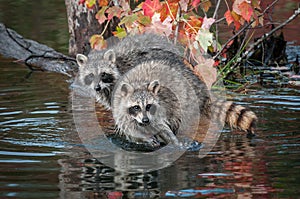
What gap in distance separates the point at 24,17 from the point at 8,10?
83 cm

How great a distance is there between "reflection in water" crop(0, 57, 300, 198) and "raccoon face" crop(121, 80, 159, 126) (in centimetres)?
59

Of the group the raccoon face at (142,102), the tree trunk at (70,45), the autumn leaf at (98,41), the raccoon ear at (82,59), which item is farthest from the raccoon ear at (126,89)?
the tree trunk at (70,45)

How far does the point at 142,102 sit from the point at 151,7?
897 millimetres

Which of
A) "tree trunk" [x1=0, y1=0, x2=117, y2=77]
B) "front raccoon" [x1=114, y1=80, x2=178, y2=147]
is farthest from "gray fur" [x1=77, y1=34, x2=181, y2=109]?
"tree trunk" [x1=0, y1=0, x2=117, y2=77]

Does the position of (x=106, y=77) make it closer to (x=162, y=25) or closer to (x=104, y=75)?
(x=104, y=75)

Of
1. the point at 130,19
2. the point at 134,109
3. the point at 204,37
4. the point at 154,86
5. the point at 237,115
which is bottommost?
the point at 237,115

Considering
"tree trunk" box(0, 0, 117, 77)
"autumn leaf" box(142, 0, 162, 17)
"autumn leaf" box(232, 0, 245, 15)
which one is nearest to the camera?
"autumn leaf" box(232, 0, 245, 15)

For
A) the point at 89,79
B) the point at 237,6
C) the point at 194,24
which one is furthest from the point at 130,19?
the point at 89,79

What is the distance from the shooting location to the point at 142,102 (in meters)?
7.55

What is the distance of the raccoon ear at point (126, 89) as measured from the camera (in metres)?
7.71

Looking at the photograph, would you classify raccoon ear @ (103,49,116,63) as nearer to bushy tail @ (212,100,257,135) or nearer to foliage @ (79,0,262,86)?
foliage @ (79,0,262,86)

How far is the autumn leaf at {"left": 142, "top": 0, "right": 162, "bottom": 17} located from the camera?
734cm

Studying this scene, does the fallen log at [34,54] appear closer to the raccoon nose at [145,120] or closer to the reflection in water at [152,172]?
the reflection in water at [152,172]

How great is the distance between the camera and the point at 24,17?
15.9 metres
